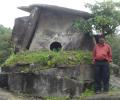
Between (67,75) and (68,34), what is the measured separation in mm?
3907

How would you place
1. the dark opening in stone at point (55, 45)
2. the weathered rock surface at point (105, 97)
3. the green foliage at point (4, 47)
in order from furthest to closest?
the green foliage at point (4, 47) < the dark opening in stone at point (55, 45) < the weathered rock surface at point (105, 97)

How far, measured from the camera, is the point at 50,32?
18.4m

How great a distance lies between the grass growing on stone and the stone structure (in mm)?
1995

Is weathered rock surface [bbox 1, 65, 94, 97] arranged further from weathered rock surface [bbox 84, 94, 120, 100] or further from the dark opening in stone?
the dark opening in stone

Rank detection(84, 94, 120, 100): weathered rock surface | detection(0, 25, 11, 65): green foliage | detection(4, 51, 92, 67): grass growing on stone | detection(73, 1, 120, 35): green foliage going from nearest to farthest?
1. detection(84, 94, 120, 100): weathered rock surface
2. detection(4, 51, 92, 67): grass growing on stone
3. detection(73, 1, 120, 35): green foliage
4. detection(0, 25, 11, 65): green foliage

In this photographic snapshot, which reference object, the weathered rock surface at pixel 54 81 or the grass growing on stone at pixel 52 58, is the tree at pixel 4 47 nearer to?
the grass growing on stone at pixel 52 58

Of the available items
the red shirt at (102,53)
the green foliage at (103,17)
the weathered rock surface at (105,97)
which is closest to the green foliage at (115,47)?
the green foliage at (103,17)

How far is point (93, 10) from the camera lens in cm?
1702

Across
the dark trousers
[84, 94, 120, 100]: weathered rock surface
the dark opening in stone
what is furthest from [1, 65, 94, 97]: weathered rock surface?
the dark opening in stone

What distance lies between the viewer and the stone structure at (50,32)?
59.5 ft

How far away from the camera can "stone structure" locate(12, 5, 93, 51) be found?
1814cm

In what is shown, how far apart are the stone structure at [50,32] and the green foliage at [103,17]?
3.82ft

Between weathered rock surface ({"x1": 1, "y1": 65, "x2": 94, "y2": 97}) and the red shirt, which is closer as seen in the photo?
the red shirt

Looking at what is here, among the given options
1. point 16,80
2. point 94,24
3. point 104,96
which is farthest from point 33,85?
point 94,24
